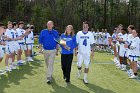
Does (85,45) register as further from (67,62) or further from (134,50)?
(134,50)

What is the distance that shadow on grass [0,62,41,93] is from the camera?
40.1 feet

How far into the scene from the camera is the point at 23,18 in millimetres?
59719

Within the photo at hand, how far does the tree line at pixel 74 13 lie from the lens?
5806 cm

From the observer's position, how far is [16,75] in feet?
46.0

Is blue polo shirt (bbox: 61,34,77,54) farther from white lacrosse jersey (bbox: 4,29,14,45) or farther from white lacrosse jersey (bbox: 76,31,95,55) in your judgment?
white lacrosse jersey (bbox: 4,29,14,45)

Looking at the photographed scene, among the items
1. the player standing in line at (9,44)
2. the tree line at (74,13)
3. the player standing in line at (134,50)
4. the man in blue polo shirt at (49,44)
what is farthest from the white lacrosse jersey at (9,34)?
the tree line at (74,13)

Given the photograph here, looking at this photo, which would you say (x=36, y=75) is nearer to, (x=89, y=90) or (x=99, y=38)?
(x=89, y=90)

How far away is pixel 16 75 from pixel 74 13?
4844 centimetres

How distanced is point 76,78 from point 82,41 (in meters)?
1.65

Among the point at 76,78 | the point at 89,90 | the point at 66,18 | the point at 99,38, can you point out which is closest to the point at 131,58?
the point at 76,78

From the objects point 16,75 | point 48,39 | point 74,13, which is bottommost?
point 16,75

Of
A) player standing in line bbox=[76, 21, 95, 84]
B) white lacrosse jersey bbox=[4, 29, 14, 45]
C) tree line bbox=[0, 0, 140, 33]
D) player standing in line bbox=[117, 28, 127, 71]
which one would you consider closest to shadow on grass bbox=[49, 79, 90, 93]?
player standing in line bbox=[76, 21, 95, 84]

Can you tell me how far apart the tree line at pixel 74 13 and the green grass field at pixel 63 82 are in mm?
40789

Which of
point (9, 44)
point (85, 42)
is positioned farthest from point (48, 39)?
point (9, 44)
